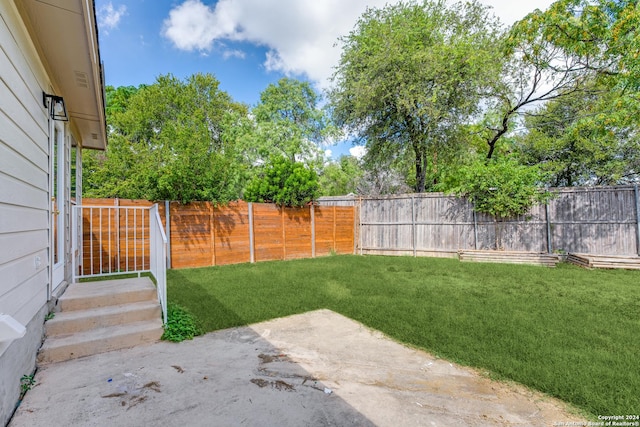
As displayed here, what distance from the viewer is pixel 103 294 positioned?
10.4ft

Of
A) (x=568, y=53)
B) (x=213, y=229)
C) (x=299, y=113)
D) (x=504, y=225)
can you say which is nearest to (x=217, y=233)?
(x=213, y=229)

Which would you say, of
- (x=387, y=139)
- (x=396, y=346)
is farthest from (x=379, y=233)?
(x=396, y=346)

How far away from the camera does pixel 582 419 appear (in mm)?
1775

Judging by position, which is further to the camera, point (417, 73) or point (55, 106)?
point (417, 73)

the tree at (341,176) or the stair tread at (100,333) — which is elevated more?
the tree at (341,176)

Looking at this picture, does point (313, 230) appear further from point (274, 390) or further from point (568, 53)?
point (568, 53)

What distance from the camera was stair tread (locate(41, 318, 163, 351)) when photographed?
2562 millimetres

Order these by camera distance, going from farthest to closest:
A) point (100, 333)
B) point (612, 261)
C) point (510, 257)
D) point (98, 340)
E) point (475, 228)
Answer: point (475, 228), point (510, 257), point (612, 261), point (100, 333), point (98, 340)

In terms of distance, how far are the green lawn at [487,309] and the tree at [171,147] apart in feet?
6.84

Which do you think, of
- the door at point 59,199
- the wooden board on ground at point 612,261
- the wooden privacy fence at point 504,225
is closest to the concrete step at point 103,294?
the door at point 59,199

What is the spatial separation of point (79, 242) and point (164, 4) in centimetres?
606

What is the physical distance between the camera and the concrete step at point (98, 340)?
8.16 ft

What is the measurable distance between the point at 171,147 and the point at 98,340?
707cm

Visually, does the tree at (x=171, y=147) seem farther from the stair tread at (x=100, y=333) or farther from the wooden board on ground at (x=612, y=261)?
the wooden board on ground at (x=612, y=261)
